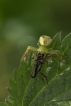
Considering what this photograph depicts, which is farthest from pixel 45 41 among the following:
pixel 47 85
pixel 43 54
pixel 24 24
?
pixel 24 24

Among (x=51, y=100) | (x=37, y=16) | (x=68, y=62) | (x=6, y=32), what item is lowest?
(x=51, y=100)

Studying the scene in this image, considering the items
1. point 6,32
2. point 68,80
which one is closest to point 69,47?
point 68,80

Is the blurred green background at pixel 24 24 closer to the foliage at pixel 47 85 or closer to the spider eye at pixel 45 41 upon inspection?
the spider eye at pixel 45 41

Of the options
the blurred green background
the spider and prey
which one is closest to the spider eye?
the spider and prey

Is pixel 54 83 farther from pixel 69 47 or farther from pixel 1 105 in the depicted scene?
pixel 1 105

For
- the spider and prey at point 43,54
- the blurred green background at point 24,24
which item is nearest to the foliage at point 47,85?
the spider and prey at point 43,54

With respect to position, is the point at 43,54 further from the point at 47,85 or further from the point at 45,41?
the point at 47,85

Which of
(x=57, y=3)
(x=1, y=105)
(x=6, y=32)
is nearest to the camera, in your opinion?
(x=1, y=105)
